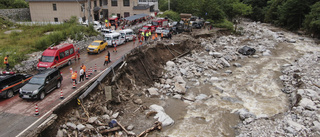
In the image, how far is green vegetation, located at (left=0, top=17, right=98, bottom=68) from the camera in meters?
23.0

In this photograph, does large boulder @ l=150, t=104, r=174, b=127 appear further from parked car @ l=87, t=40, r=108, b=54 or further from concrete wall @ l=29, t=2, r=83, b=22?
concrete wall @ l=29, t=2, r=83, b=22

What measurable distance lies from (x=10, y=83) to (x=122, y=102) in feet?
27.5

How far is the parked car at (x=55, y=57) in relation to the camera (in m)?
21.3

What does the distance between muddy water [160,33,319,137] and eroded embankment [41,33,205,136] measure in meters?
2.76

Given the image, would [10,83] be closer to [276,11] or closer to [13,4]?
[13,4]

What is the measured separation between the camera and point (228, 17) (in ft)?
203

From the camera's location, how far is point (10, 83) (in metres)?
17.3

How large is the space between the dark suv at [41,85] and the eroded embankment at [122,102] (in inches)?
106

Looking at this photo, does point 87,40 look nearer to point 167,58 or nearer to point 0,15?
point 167,58

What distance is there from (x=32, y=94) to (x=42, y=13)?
102 ft

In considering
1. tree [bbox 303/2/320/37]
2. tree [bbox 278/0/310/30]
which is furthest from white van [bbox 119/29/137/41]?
tree [bbox 278/0/310/30]

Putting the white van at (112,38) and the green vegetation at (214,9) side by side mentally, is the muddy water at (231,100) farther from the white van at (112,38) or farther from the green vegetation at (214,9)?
the green vegetation at (214,9)

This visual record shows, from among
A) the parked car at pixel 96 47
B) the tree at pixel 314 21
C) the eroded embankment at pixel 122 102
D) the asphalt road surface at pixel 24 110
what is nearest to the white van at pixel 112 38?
the parked car at pixel 96 47

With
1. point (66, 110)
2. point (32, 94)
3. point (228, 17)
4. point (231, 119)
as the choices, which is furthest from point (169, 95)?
point (228, 17)
